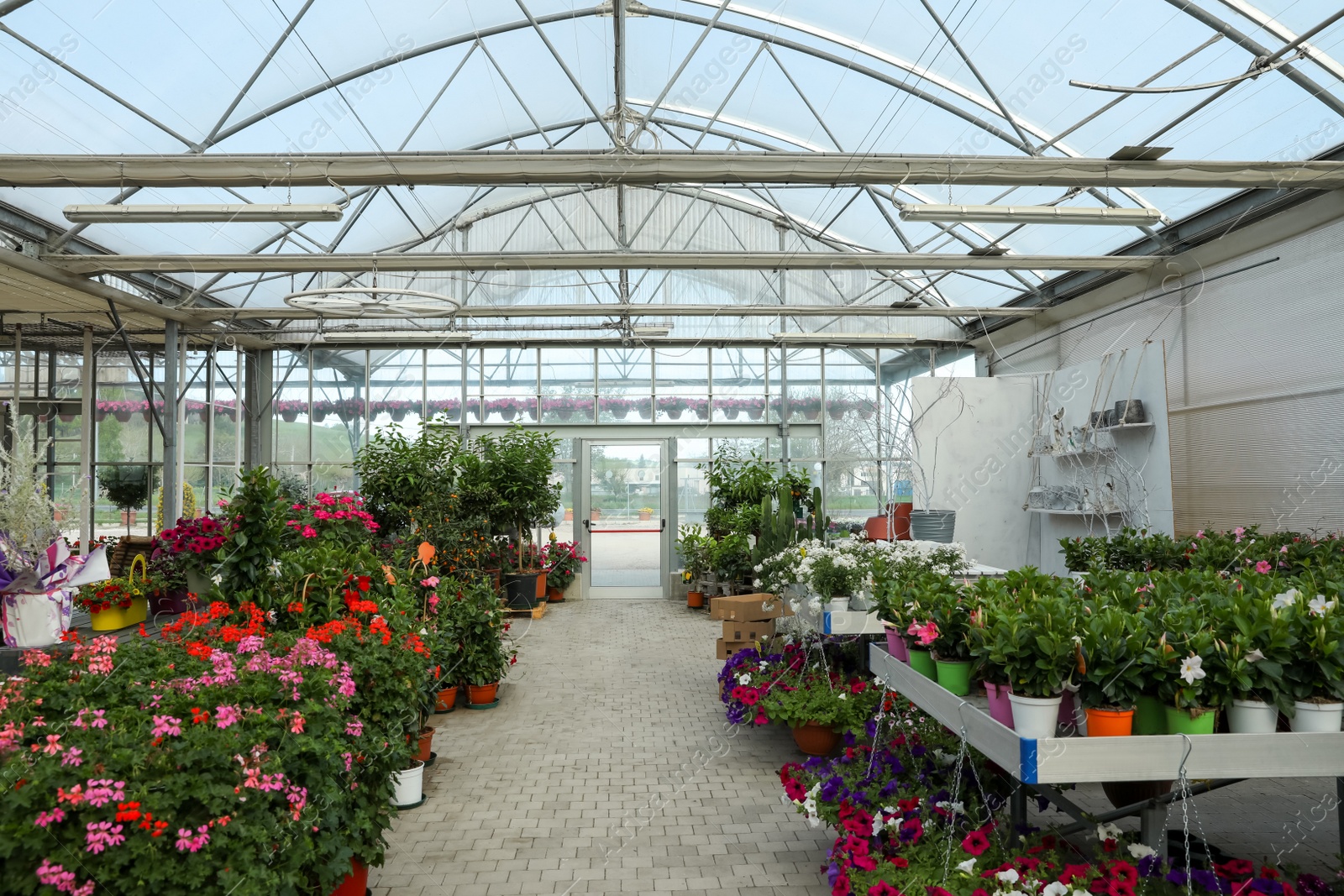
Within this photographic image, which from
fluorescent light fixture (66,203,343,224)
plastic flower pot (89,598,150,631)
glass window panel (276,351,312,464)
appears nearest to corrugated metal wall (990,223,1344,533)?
fluorescent light fixture (66,203,343,224)

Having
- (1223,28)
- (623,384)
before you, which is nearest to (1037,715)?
(1223,28)

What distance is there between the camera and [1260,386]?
6.85 metres

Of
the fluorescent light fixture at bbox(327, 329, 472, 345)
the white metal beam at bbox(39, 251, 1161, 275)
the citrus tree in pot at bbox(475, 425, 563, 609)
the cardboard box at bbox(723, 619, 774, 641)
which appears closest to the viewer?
the cardboard box at bbox(723, 619, 774, 641)

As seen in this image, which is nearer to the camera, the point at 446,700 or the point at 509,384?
the point at 446,700

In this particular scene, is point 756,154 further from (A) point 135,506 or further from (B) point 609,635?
(A) point 135,506

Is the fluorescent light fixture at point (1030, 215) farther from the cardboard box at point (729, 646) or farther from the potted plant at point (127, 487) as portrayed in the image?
the potted plant at point (127, 487)

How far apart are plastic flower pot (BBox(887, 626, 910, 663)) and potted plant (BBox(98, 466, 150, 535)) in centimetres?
1073

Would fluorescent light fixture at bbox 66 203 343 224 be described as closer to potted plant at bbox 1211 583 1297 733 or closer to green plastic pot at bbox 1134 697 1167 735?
green plastic pot at bbox 1134 697 1167 735

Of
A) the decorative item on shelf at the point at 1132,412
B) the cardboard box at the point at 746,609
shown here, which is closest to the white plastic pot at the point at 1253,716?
the cardboard box at the point at 746,609

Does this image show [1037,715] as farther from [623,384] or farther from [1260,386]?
[623,384]

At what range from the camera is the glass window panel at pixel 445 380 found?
1286 cm

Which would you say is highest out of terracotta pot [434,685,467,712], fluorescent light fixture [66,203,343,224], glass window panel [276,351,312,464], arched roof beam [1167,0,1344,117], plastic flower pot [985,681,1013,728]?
arched roof beam [1167,0,1344,117]

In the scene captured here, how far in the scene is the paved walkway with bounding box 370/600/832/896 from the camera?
3303 millimetres

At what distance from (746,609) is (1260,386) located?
472cm
